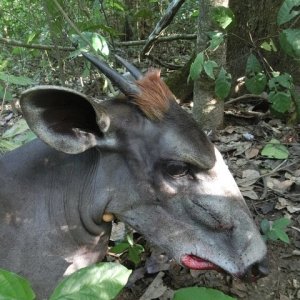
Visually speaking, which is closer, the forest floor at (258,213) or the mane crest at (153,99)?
the mane crest at (153,99)

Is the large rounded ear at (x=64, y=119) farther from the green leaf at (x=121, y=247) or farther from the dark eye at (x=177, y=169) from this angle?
the green leaf at (x=121, y=247)

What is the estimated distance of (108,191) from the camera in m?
2.76

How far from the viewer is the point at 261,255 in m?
2.60

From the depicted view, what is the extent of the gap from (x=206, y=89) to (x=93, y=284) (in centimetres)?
354

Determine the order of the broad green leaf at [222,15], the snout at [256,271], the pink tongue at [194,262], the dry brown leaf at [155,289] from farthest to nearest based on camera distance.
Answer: the broad green leaf at [222,15] → the dry brown leaf at [155,289] → the pink tongue at [194,262] → the snout at [256,271]

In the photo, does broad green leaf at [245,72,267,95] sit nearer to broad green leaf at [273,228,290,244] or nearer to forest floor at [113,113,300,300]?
forest floor at [113,113,300,300]

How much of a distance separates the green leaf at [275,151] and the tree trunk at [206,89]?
0.79m

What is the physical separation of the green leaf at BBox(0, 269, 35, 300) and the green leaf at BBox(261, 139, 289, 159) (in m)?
3.23

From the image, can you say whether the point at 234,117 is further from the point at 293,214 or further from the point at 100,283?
the point at 100,283

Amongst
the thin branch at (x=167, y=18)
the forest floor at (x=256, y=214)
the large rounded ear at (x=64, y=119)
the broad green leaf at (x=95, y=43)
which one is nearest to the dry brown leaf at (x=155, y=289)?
the forest floor at (x=256, y=214)

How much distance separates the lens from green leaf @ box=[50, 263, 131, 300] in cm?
171

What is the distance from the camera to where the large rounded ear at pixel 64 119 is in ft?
8.29

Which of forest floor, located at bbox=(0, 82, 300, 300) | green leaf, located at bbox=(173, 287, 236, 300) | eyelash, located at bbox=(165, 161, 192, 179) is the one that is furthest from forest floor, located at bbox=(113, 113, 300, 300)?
eyelash, located at bbox=(165, 161, 192, 179)

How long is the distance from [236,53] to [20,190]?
3.66 m
